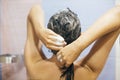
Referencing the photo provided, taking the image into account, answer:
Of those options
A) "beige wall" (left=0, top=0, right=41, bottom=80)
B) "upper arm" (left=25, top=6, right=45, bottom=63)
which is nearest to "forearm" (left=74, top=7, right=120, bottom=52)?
"upper arm" (left=25, top=6, right=45, bottom=63)

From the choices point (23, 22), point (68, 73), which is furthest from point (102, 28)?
point (23, 22)

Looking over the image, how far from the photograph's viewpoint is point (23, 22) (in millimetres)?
1395

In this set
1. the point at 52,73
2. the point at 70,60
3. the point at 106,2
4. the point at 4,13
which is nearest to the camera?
the point at 70,60

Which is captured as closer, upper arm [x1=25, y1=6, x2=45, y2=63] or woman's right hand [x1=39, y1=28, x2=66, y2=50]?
woman's right hand [x1=39, y1=28, x2=66, y2=50]

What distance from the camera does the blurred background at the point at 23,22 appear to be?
130 centimetres

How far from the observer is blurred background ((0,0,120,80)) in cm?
130

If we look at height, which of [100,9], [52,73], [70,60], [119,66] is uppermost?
[100,9]

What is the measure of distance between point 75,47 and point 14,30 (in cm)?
71

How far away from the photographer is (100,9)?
130 centimetres

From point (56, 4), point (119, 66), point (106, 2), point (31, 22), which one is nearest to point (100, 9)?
point (106, 2)

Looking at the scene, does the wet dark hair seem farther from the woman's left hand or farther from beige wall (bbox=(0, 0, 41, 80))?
beige wall (bbox=(0, 0, 41, 80))

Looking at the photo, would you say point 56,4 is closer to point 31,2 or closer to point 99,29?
point 31,2

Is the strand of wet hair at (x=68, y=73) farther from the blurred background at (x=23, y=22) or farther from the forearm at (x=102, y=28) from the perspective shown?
the blurred background at (x=23, y=22)

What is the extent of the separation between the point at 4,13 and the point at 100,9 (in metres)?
0.69
